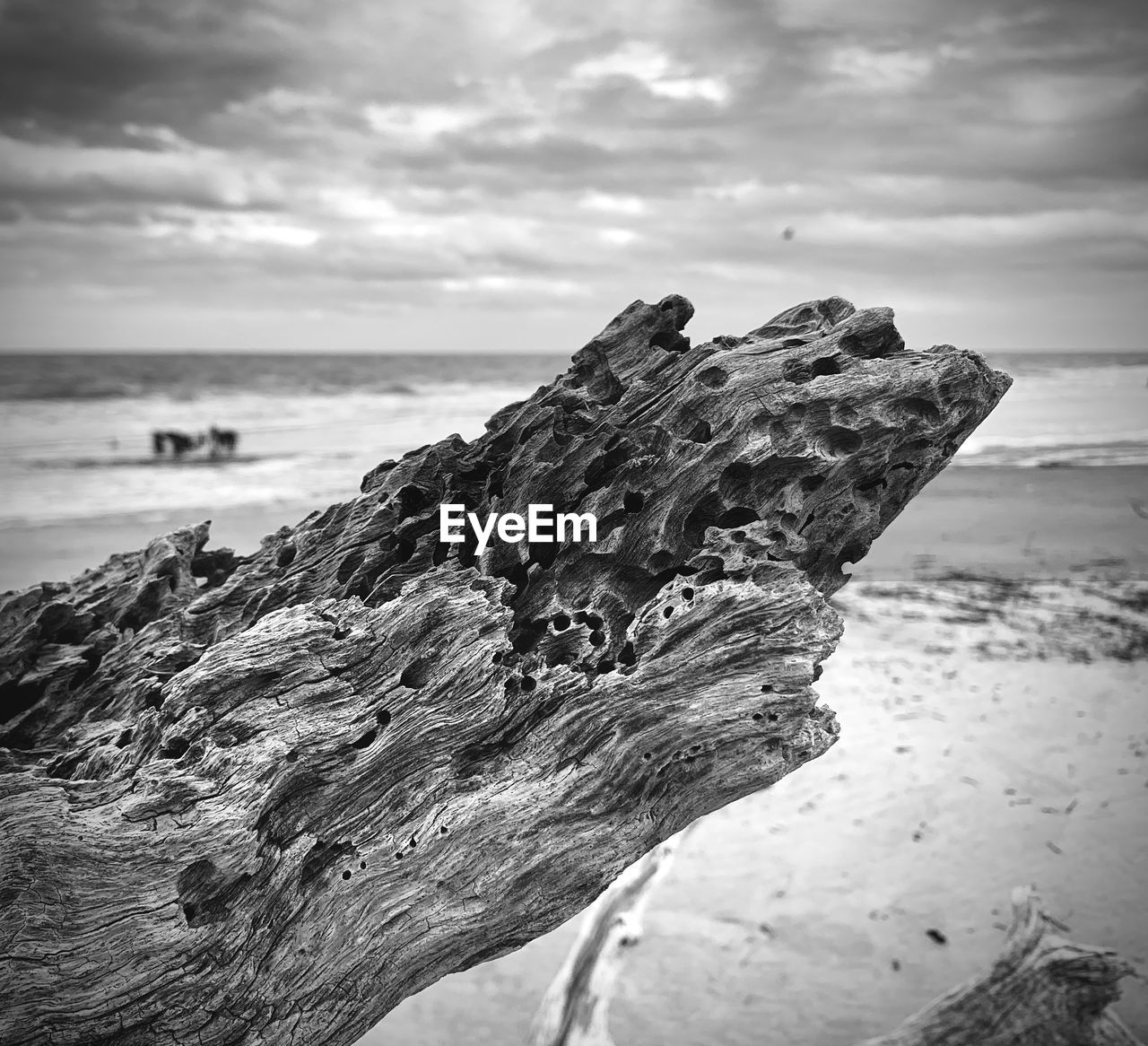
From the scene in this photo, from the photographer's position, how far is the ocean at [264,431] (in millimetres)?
19453

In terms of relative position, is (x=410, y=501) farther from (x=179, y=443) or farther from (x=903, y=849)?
(x=179, y=443)

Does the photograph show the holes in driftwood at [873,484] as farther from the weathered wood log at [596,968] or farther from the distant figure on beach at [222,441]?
the distant figure on beach at [222,441]

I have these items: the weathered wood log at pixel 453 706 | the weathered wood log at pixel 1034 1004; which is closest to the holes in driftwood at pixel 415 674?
the weathered wood log at pixel 453 706

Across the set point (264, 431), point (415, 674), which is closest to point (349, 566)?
point (415, 674)

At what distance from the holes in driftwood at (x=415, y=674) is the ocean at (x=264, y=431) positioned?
14097mm

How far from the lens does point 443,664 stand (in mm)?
3131

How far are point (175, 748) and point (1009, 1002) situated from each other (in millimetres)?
4001

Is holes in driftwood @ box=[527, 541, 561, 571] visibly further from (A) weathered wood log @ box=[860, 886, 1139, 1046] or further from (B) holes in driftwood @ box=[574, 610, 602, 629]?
(A) weathered wood log @ box=[860, 886, 1139, 1046]

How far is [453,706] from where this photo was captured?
306cm

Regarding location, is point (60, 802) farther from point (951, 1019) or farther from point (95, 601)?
point (951, 1019)

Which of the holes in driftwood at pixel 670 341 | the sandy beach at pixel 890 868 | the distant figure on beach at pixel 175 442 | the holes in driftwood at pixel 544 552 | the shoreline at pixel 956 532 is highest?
the holes in driftwood at pixel 670 341

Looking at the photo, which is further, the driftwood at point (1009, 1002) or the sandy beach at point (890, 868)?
the sandy beach at point (890, 868)

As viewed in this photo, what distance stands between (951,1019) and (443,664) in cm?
335

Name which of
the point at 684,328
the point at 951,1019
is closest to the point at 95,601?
the point at 684,328
